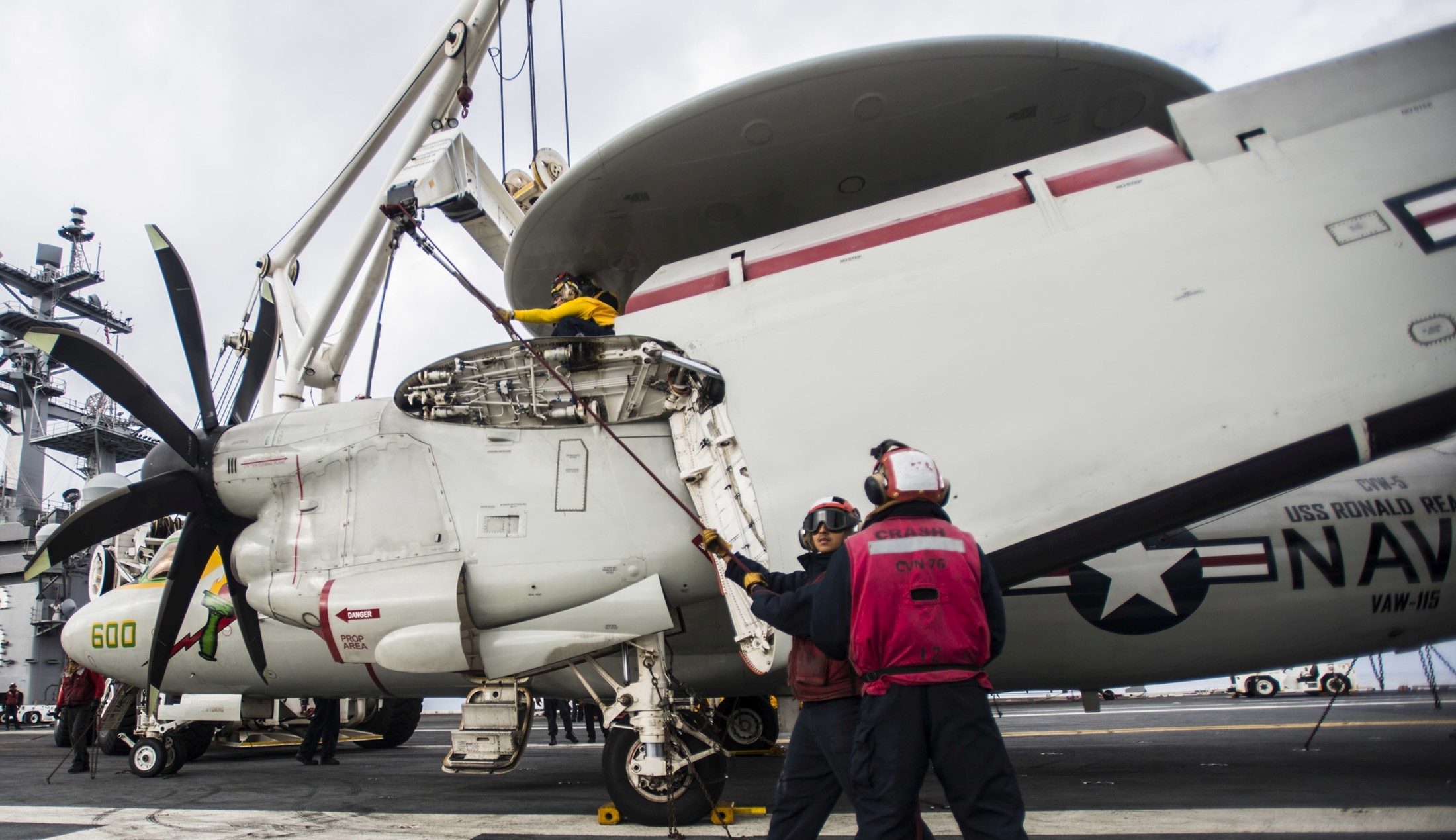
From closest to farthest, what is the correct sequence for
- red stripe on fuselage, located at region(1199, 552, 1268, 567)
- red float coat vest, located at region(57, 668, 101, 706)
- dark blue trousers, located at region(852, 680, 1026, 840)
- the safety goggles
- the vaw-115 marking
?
dark blue trousers, located at region(852, 680, 1026, 840)
the safety goggles
the vaw-115 marking
red stripe on fuselage, located at region(1199, 552, 1268, 567)
red float coat vest, located at region(57, 668, 101, 706)

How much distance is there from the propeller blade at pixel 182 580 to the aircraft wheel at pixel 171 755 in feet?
12.5

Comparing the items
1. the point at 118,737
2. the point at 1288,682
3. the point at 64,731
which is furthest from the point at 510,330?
the point at 1288,682

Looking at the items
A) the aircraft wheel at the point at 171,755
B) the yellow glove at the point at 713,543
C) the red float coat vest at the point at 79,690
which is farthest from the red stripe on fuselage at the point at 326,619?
the red float coat vest at the point at 79,690

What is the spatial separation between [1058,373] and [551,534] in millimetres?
3781

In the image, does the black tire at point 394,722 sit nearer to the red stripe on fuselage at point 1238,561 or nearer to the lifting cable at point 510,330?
the lifting cable at point 510,330

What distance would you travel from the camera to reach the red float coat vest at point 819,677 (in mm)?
3355

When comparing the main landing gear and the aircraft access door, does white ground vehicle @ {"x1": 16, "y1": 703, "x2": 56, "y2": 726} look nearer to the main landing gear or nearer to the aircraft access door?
the main landing gear

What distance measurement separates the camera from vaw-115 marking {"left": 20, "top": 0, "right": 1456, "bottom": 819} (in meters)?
4.03

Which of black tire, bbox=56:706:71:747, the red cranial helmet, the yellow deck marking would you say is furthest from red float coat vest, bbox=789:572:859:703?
black tire, bbox=56:706:71:747

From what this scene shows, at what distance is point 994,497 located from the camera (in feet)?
14.4

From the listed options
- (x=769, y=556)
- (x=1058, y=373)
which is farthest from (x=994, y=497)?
(x=769, y=556)

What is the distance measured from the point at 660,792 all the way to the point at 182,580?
4.74 metres

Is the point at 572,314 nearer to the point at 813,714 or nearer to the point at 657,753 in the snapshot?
the point at 657,753

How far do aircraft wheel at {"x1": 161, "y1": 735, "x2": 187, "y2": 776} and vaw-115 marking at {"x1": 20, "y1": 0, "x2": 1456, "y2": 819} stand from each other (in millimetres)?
3774
